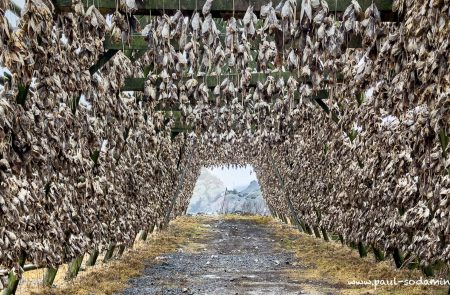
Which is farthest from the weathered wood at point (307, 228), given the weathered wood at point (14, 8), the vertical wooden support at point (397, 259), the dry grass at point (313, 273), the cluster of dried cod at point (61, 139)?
the weathered wood at point (14, 8)

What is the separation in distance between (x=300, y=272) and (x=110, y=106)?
8492mm

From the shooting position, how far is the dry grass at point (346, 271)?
12951 mm

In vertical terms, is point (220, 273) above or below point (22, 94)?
below

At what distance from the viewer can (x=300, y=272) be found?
58.6 feet

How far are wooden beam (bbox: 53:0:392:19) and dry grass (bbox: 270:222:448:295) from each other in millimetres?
6697

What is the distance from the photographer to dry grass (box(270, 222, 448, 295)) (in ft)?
42.5

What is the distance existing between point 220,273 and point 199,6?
1181 cm

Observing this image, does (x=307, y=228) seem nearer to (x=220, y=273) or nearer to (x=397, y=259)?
(x=220, y=273)

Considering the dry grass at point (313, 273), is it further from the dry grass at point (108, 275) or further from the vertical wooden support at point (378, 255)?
the vertical wooden support at point (378, 255)

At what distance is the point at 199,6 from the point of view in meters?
7.36

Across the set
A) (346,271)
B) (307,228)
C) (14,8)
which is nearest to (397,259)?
(346,271)

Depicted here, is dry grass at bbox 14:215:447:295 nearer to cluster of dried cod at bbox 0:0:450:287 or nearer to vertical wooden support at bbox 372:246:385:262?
vertical wooden support at bbox 372:246:385:262

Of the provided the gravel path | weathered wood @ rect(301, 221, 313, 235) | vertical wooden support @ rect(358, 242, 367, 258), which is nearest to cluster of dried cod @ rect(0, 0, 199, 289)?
the gravel path

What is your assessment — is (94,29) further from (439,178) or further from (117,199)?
(117,199)
